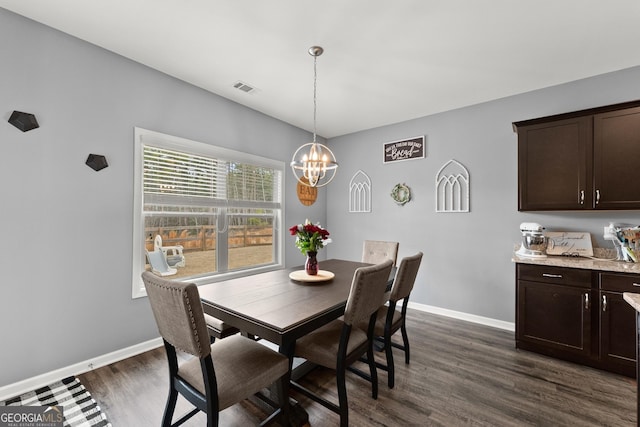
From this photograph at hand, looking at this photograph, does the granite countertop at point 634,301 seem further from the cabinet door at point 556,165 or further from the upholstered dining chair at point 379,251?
the upholstered dining chair at point 379,251

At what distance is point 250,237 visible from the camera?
12.4 ft

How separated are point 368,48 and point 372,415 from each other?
2824 mm

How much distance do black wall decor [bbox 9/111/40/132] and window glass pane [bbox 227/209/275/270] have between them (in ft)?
6.12

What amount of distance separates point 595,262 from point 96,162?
4.47 meters

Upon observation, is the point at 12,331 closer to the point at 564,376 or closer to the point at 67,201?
the point at 67,201

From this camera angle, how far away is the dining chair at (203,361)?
124 centimetres

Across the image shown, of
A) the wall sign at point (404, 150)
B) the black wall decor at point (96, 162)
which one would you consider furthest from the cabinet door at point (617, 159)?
the black wall decor at point (96, 162)

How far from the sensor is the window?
2695 millimetres

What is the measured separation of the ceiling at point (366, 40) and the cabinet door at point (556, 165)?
58 cm

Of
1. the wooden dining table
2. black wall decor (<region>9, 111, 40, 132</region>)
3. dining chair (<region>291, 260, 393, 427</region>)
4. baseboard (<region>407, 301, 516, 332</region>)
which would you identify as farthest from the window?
baseboard (<region>407, 301, 516, 332</region>)

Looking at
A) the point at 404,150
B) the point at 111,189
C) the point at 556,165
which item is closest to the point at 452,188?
the point at 404,150

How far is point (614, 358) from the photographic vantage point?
2258 millimetres

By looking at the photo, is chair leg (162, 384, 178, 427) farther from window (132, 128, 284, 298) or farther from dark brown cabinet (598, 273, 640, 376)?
dark brown cabinet (598, 273, 640, 376)

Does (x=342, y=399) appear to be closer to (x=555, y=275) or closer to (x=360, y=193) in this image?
(x=555, y=275)
